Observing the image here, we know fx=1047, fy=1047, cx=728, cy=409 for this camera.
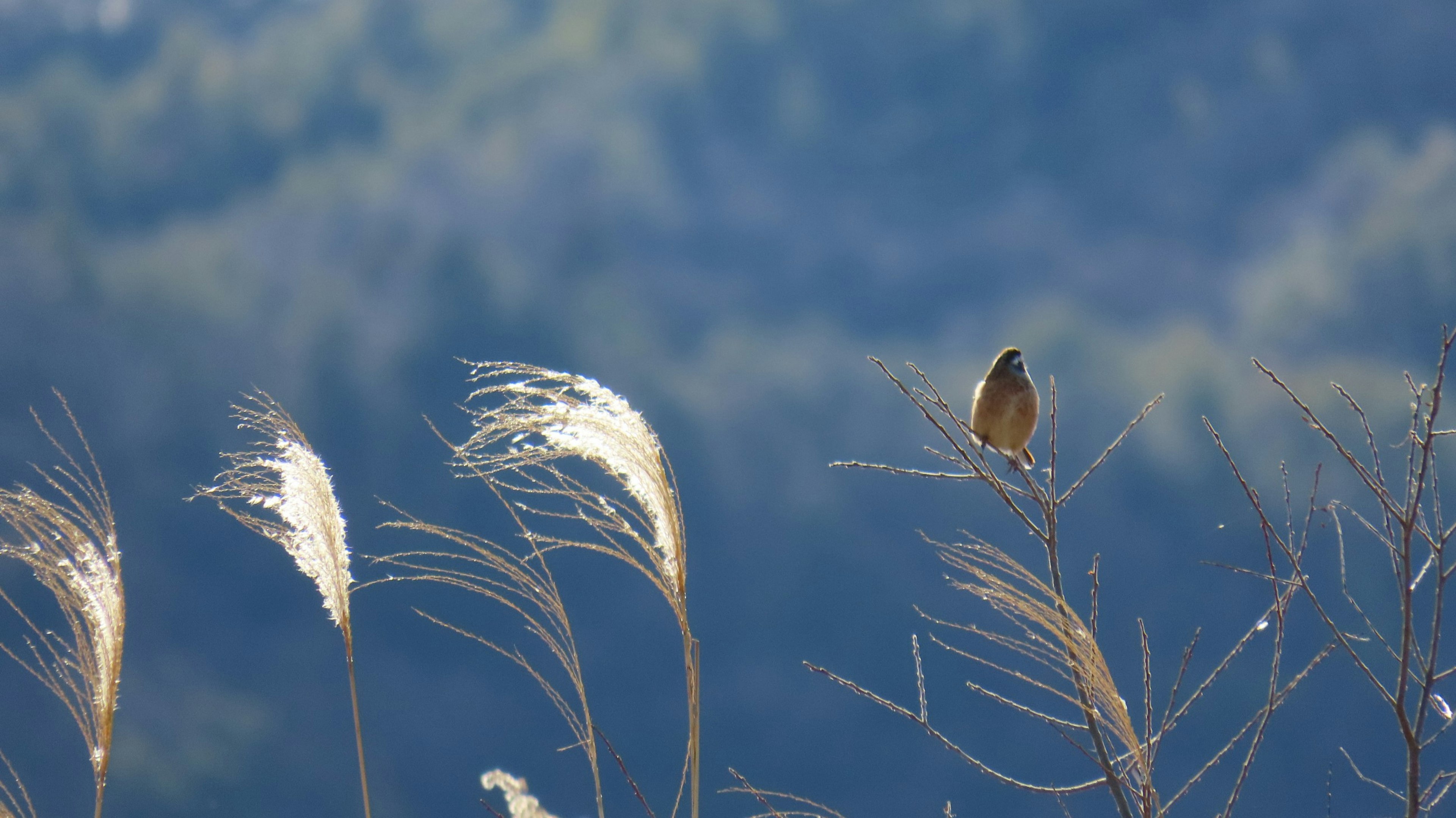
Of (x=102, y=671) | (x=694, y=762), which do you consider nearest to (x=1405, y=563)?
(x=694, y=762)

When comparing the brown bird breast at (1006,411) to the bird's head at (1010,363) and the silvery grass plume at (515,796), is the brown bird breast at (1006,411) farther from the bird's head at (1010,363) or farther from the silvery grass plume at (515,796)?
the silvery grass plume at (515,796)


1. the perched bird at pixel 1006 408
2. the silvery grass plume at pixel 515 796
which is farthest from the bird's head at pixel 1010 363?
the silvery grass plume at pixel 515 796

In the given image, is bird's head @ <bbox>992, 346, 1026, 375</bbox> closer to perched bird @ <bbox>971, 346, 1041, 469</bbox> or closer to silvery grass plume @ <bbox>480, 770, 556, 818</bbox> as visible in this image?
perched bird @ <bbox>971, 346, 1041, 469</bbox>

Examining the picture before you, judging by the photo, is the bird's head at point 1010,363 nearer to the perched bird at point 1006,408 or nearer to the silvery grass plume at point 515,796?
the perched bird at point 1006,408

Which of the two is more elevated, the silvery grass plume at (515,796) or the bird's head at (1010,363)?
the bird's head at (1010,363)

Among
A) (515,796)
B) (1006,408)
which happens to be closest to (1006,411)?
(1006,408)

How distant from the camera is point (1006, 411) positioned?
10.9 ft

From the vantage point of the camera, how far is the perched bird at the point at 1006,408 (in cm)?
331

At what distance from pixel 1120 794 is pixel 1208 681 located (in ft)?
1.01

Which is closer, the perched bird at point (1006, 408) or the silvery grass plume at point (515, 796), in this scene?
the silvery grass plume at point (515, 796)

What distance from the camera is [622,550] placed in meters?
1.88

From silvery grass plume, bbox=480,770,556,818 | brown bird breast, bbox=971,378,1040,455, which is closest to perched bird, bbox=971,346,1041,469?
brown bird breast, bbox=971,378,1040,455

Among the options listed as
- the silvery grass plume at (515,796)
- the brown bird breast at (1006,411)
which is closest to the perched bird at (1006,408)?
the brown bird breast at (1006,411)

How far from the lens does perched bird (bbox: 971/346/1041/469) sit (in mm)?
3311
